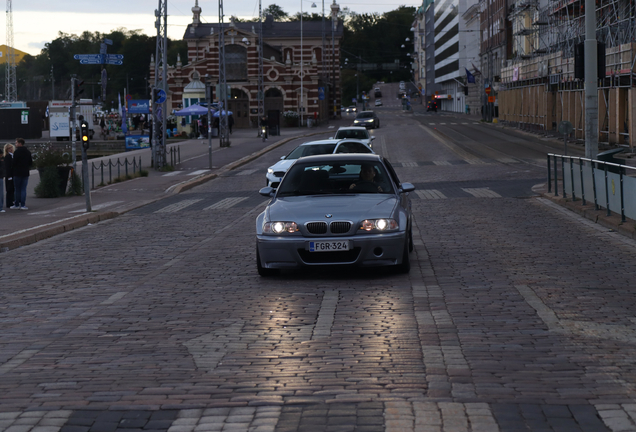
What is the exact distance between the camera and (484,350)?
650cm

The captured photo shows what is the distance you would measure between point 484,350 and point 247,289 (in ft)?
12.3

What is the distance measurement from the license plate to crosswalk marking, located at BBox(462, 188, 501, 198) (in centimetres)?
1219

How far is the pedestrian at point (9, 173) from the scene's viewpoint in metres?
21.7

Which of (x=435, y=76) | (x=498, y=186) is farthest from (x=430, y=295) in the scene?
(x=435, y=76)

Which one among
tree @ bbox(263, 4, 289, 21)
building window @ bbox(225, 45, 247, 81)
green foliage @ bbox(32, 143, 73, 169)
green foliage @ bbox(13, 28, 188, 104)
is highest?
tree @ bbox(263, 4, 289, 21)

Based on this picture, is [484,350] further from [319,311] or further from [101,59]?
[101,59]

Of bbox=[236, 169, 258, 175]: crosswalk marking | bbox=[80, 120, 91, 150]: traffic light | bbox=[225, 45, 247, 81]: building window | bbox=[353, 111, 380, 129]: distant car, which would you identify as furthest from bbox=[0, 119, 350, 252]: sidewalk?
bbox=[225, 45, 247, 81]: building window

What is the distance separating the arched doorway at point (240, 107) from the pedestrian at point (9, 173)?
223ft

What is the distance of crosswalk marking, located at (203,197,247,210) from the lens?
21139 millimetres

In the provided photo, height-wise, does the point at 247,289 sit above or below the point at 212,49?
below

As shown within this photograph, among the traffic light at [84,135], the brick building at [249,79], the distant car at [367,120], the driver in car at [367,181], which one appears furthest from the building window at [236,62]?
the driver in car at [367,181]

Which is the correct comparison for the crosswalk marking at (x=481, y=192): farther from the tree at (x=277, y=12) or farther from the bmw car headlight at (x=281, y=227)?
the tree at (x=277, y=12)

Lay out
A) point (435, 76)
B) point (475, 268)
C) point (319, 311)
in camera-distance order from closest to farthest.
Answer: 1. point (319, 311)
2. point (475, 268)
3. point (435, 76)

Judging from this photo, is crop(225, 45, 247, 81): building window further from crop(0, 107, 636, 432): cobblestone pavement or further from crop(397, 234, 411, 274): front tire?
crop(397, 234, 411, 274): front tire
